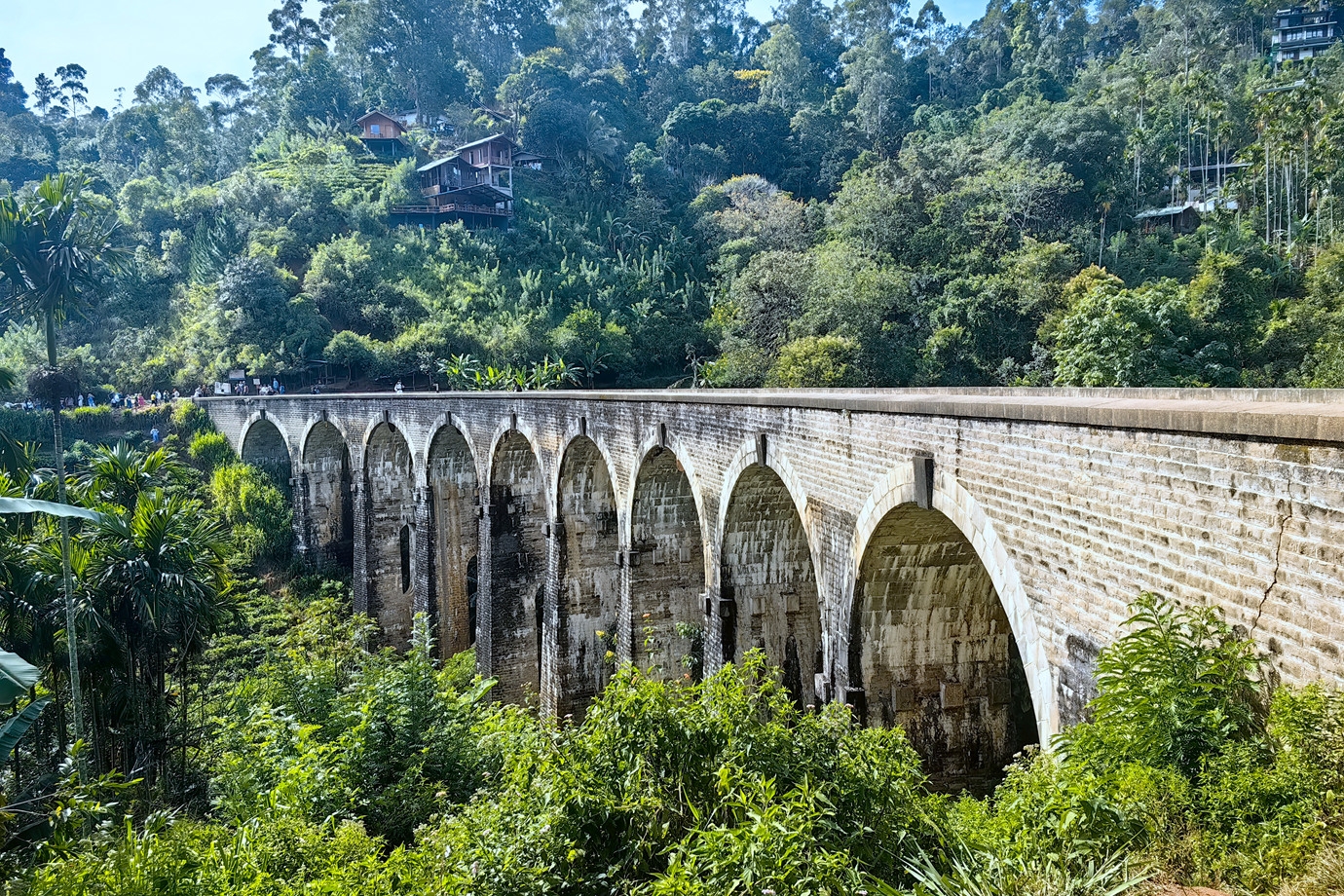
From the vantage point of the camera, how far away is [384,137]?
6075 centimetres

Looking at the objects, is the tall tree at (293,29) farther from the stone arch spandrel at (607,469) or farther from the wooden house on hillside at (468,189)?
the stone arch spandrel at (607,469)

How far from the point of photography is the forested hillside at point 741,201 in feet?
102

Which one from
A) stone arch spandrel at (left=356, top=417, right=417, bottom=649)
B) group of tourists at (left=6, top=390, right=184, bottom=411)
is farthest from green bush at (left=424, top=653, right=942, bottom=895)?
group of tourists at (left=6, top=390, right=184, bottom=411)

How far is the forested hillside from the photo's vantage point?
30938mm

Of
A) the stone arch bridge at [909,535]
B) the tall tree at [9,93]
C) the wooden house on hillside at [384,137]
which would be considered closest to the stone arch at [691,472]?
the stone arch bridge at [909,535]

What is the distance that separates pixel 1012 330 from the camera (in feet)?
102

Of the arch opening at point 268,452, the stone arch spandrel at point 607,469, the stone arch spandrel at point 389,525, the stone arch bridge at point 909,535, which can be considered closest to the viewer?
the stone arch bridge at point 909,535

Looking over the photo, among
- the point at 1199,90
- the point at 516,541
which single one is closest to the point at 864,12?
the point at 1199,90

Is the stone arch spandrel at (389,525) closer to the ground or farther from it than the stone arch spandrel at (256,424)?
closer to the ground

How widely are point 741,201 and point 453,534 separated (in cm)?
3393

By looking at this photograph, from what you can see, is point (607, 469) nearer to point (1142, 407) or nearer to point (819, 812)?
point (1142, 407)

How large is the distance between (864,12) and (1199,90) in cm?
4109

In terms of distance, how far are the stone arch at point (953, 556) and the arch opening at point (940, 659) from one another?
0.02 m

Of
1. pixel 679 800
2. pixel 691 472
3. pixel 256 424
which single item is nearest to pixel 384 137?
pixel 256 424
